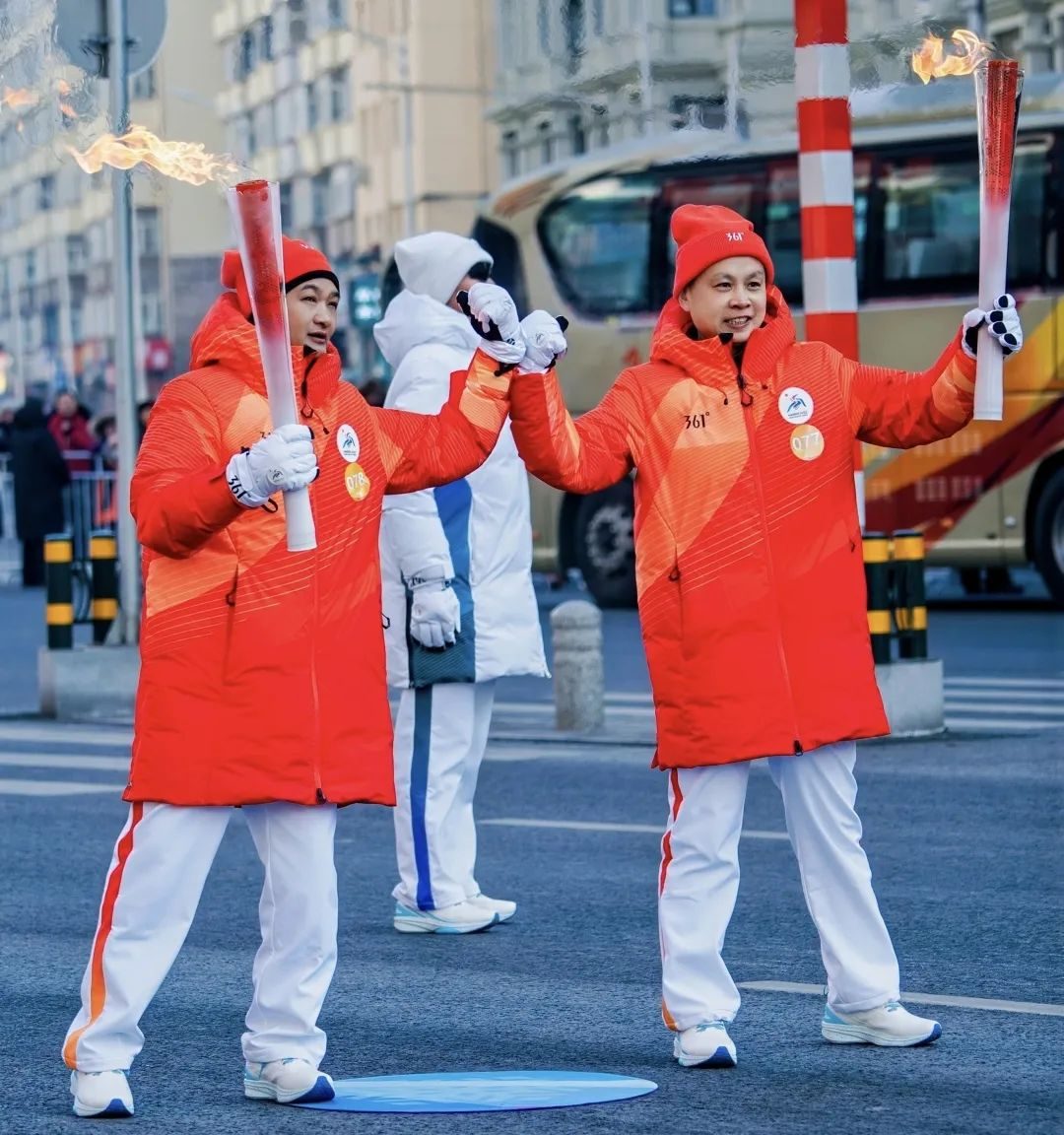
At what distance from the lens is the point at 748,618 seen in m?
6.03

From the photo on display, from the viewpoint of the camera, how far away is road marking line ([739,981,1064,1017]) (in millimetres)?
6430

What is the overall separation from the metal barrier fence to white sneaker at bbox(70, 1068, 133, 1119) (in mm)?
7398

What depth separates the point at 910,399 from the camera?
20.1ft

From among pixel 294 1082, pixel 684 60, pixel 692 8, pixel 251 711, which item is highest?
pixel 692 8

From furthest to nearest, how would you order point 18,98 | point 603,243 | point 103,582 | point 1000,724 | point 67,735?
point 603,243, point 103,582, point 67,735, point 1000,724, point 18,98

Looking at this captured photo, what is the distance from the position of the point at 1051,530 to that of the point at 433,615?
1341 centimetres

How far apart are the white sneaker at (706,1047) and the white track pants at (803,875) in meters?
0.04

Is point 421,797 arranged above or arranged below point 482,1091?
above

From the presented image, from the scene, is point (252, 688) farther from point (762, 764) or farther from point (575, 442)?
point (762, 764)

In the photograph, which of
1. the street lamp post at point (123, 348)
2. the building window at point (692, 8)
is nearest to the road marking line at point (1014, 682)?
the building window at point (692, 8)

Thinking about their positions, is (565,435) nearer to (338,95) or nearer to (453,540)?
(453,540)

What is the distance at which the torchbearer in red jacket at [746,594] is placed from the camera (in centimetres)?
598

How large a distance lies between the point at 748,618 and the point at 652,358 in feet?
2.14

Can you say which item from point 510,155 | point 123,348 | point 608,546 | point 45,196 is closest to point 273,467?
point 123,348
